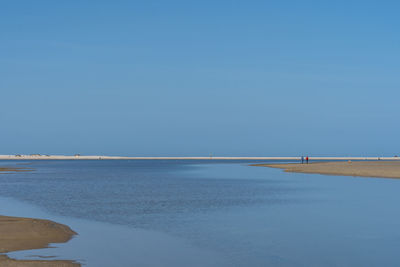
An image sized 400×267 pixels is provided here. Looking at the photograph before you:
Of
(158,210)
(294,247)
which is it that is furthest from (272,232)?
(158,210)

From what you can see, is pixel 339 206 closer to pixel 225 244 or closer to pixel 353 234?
pixel 353 234

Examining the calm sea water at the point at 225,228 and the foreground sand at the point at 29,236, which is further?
the calm sea water at the point at 225,228

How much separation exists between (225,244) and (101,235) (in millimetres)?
5003

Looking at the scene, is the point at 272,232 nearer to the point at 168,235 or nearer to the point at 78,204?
the point at 168,235

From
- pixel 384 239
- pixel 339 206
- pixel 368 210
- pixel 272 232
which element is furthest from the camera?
pixel 339 206

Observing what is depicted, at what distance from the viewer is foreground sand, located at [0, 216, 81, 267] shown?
42.9ft

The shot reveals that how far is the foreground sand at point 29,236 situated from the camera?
13.1m

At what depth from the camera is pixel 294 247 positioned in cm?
1595

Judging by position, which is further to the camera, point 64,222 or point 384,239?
point 64,222

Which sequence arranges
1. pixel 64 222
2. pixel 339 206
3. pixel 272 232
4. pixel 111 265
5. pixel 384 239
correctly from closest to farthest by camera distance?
pixel 111 265
pixel 384 239
pixel 272 232
pixel 64 222
pixel 339 206

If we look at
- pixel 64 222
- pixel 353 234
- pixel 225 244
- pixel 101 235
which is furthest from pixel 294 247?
pixel 64 222

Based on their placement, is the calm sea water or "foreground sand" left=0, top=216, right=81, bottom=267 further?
the calm sea water

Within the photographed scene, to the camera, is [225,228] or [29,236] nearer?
[29,236]

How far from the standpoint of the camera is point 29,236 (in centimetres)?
1708
